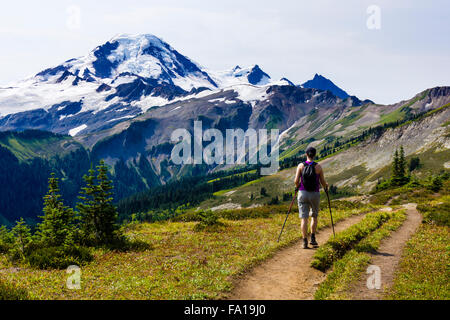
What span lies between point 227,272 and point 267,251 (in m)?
3.40

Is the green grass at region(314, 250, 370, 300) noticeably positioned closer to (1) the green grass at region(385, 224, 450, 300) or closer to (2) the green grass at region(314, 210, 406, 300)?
(2) the green grass at region(314, 210, 406, 300)

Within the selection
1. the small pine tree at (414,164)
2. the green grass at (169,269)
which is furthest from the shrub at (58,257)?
the small pine tree at (414,164)

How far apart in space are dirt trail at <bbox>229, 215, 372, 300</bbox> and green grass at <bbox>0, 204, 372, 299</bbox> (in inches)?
19.3

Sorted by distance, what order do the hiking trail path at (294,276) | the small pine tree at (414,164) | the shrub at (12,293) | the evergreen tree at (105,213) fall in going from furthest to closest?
the small pine tree at (414,164) < the evergreen tree at (105,213) < the hiking trail path at (294,276) < the shrub at (12,293)

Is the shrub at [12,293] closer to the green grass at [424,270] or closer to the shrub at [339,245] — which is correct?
the shrub at [339,245]

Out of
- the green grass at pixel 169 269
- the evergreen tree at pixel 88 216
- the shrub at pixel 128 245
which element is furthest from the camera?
the evergreen tree at pixel 88 216

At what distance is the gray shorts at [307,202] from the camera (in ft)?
49.3

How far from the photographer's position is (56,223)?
747 inches

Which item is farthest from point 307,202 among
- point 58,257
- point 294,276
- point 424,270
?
point 58,257

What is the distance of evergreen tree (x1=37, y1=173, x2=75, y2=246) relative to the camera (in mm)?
17984

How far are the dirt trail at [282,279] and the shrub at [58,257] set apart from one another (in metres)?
8.66

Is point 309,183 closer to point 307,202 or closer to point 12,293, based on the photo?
point 307,202
